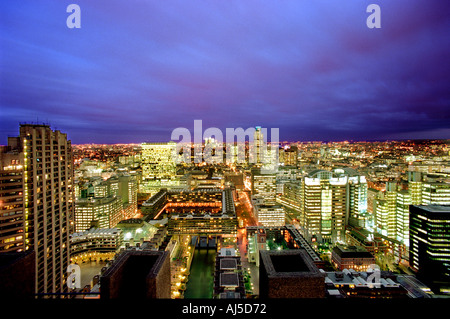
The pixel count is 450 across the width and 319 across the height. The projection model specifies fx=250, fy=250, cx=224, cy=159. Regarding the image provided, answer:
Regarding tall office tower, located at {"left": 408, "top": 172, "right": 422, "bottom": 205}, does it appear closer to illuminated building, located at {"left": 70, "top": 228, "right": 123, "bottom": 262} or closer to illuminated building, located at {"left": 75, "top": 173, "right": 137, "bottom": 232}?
illuminated building, located at {"left": 70, "top": 228, "right": 123, "bottom": 262}

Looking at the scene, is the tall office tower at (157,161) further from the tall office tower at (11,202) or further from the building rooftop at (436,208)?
the building rooftop at (436,208)

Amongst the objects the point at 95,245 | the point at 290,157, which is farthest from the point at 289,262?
the point at 290,157

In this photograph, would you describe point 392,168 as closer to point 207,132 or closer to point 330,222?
point 330,222

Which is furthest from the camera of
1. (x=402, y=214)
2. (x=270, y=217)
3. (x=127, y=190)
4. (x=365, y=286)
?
(x=127, y=190)

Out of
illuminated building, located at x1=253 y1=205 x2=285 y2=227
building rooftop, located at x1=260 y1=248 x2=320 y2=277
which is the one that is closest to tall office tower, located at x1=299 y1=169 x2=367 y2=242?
illuminated building, located at x1=253 y1=205 x2=285 y2=227

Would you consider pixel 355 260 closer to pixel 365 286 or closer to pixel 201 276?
pixel 365 286

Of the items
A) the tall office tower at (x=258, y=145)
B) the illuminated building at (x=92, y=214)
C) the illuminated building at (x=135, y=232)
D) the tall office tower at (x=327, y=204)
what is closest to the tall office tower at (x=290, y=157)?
the tall office tower at (x=258, y=145)

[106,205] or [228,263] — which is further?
[106,205]
